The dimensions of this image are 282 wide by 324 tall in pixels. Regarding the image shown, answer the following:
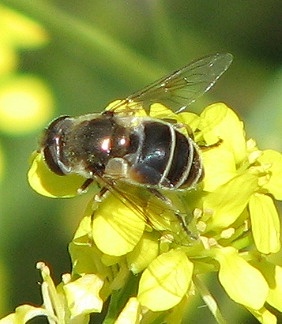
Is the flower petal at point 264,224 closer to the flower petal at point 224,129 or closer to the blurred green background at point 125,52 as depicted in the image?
the flower petal at point 224,129

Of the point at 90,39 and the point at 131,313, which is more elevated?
the point at 90,39

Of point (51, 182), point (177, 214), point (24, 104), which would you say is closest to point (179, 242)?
point (177, 214)

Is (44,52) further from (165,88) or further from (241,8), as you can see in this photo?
(165,88)

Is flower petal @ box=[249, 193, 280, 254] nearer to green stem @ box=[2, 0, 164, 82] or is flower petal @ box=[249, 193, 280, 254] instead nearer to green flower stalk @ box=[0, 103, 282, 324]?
green flower stalk @ box=[0, 103, 282, 324]

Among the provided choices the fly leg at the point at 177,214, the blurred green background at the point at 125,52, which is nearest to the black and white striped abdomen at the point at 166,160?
the fly leg at the point at 177,214

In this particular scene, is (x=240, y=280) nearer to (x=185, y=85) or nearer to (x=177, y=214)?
(x=177, y=214)

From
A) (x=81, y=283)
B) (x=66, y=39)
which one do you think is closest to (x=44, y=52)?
(x=66, y=39)
